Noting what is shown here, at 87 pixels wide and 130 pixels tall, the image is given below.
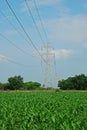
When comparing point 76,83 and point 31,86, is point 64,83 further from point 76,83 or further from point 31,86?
point 31,86

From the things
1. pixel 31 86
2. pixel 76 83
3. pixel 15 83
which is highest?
pixel 31 86

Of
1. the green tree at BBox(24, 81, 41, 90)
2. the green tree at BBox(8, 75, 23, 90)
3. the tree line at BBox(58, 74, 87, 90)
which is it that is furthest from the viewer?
the green tree at BBox(24, 81, 41, 90)

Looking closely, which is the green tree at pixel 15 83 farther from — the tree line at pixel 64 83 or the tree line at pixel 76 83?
the tree line at pixel 76 83

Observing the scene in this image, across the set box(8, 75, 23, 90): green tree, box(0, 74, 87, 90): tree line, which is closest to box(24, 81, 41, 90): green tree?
box(0, 74, 87, 90): tree line

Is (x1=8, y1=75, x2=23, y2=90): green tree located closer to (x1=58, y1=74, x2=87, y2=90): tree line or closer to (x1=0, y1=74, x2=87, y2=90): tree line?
(x1=0, y1=74, x2=87, y2=90): tree line

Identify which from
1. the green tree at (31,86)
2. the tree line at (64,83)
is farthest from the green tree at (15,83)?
the green tree at (31,86)

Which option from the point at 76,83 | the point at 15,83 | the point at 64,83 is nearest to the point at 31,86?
the point at 64,83

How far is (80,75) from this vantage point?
106 meters

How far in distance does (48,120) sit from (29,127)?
84.7 inches

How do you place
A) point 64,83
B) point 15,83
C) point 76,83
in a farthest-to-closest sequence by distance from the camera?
point 64,83 → point 76,83 → point 15,83

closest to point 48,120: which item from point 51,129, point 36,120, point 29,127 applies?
point 36,120

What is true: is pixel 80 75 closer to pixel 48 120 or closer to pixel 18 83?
pixel 18 83

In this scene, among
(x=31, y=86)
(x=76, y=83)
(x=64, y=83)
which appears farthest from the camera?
(x=31, y=86)

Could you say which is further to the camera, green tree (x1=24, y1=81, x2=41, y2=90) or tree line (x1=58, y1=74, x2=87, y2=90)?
green tree (x1=24, y1=81, x2=41, y2=90)
